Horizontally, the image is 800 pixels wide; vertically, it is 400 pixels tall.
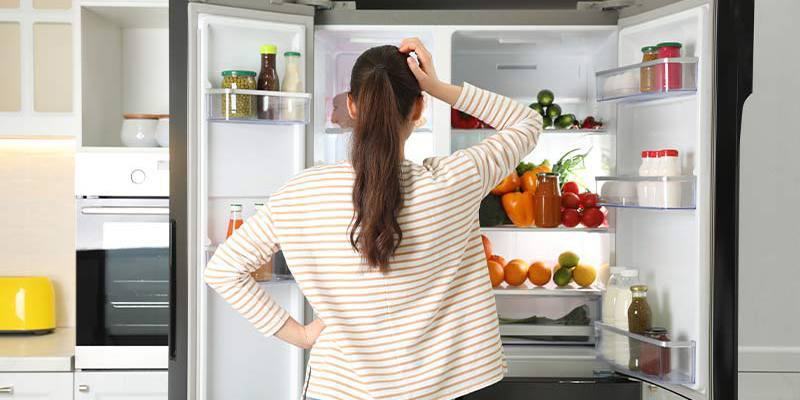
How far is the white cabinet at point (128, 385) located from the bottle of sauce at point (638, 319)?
1589mm

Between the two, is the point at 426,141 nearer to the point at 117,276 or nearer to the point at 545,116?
the point at 545,116

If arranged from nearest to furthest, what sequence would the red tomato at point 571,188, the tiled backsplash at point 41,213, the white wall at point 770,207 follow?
the white wall at point 770,207
the red tomato at point 571,188
the tiled backsplash at point 41,213

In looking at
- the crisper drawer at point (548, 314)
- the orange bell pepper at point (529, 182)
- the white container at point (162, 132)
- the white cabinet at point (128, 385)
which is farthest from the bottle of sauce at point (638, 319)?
the white container at point (162, 132)

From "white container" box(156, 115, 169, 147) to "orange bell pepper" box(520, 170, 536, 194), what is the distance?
1283mm

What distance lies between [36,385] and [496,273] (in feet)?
5.26

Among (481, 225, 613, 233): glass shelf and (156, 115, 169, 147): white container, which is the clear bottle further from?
(156, 115, 169, 147): white container

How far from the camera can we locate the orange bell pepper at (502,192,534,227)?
2.45 meters

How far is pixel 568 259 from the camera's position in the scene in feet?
8.19

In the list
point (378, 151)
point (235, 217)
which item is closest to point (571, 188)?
point (235, 217)

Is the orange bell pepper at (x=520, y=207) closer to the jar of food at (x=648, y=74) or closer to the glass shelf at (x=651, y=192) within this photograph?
the glass shelf at (x=651, y=192)

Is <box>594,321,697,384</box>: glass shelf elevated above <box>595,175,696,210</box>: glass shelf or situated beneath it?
situated beneath

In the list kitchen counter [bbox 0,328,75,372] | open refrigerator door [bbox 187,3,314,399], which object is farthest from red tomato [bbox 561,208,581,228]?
kitchen counter [bbox 0,328,75,372]

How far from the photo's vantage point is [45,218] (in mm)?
3197

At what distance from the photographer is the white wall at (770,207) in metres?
2.40
